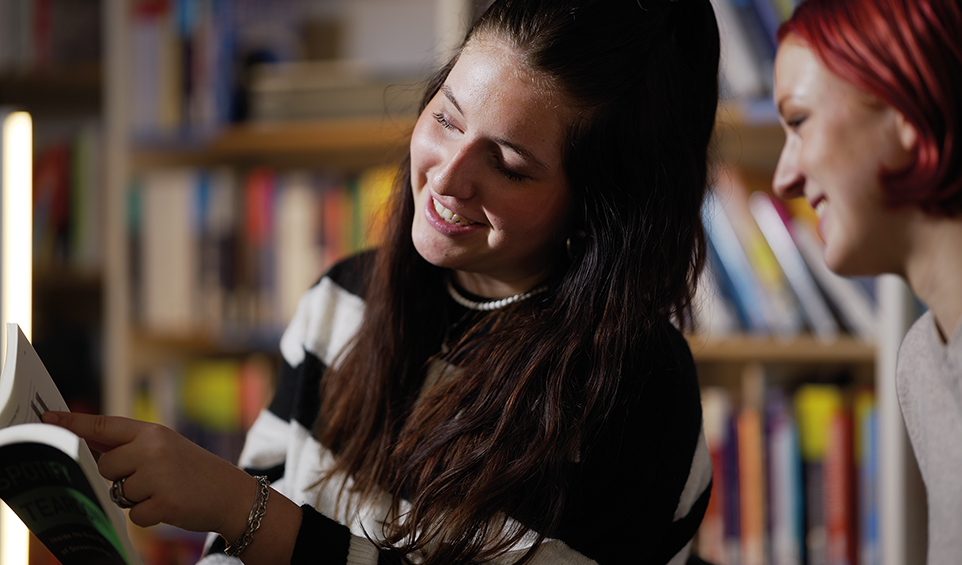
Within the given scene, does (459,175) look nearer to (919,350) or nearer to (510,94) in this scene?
(510,94)

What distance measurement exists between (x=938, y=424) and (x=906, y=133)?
0.24 metres

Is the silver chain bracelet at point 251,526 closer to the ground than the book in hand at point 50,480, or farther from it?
closer to the ground

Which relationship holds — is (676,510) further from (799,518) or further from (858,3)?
(799,518)

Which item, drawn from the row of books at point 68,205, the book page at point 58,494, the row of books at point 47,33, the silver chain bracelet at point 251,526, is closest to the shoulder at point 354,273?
the silver chain bracelet at point 251,526

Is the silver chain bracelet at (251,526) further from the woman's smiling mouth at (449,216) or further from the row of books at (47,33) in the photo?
the row of books at (47,33)

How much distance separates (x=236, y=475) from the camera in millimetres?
689

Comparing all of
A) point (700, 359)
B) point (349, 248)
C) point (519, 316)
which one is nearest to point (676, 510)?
point (519, 316)

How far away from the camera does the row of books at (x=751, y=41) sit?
1.38 m

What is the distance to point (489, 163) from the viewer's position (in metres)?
0.78

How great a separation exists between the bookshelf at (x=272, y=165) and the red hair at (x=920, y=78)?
2.08ft

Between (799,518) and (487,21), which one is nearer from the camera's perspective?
(487,21)

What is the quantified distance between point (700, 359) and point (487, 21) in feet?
3.41

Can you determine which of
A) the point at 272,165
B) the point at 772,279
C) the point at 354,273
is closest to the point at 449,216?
the point at 354,273

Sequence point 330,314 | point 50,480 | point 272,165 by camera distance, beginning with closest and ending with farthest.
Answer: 1. point 50,480
2. point 330,314
3. point 272,165
